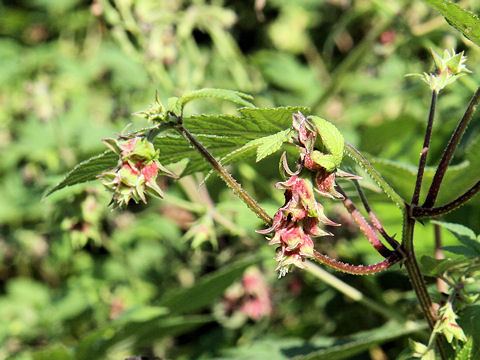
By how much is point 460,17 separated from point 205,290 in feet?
2.99

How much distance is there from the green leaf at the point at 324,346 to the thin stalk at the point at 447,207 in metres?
0.43

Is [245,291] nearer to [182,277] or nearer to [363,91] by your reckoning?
[182,277]

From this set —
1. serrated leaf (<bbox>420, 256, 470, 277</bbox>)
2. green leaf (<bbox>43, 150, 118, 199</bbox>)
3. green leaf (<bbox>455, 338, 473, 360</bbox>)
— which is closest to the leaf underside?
green leaf (<bbox>43, 150, 118, 199</bbox>)

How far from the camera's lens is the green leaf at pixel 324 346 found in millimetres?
1239

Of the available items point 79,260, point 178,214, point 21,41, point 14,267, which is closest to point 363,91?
point 178,214

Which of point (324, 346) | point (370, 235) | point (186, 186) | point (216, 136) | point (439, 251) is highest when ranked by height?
point (186, 186)

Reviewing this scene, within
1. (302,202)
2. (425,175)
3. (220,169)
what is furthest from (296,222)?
(425,175)

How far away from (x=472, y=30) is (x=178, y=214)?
195 cm

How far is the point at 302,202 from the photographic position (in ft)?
2.52

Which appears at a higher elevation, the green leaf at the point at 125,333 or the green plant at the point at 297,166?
the green plant at the point at 297,166

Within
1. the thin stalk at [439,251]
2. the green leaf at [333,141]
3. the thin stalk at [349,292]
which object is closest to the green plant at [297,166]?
the green leaf at [333,141]

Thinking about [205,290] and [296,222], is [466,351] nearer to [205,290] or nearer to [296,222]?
[296,222]

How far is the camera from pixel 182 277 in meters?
2.54

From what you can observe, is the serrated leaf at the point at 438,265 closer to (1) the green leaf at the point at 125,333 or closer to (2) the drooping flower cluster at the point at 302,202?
(2) the drooping flower cluster at the point at 302,202
